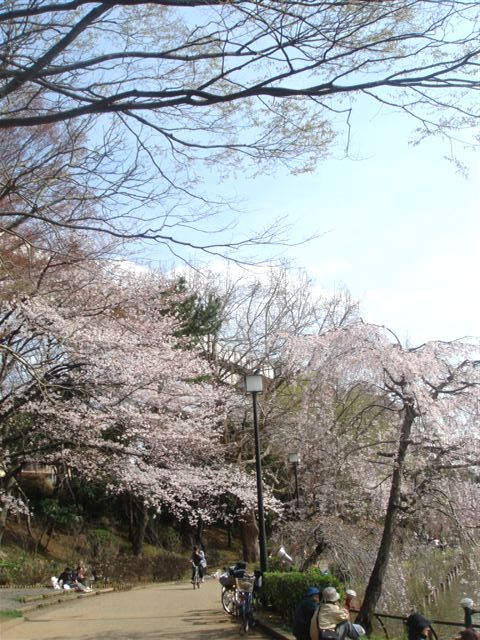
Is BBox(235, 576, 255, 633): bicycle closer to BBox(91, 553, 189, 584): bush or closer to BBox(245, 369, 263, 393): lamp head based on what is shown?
BBox(245, 369, 263, 393): lamp head

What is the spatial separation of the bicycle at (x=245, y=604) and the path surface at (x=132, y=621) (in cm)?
19

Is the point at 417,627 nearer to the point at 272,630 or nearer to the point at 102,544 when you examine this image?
the point at 272,630

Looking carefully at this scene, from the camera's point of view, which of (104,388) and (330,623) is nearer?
(330,623)

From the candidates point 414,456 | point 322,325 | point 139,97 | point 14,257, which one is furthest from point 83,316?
point 322,325

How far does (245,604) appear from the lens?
35.8 feet

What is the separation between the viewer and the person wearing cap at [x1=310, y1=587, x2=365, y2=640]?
6809mm

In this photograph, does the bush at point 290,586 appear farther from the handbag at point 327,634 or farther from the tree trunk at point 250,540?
the tree trunk at point 250,540

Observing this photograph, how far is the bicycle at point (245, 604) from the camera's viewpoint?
1077 cm

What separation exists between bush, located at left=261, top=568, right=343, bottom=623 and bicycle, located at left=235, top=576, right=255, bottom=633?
0.47 meters

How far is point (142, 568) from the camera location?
82.8 ft

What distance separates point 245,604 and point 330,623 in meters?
4.36

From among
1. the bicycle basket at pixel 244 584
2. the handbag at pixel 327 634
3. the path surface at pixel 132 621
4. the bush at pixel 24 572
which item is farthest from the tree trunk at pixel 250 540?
the handbag at pixel 327 634

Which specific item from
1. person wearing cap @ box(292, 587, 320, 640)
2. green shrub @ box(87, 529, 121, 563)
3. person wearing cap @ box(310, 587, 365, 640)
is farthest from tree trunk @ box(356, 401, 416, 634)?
green shrub @ box(87, 529, 121, 563)

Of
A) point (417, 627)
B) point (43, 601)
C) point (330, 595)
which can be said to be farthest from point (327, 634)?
point (43, 601)
